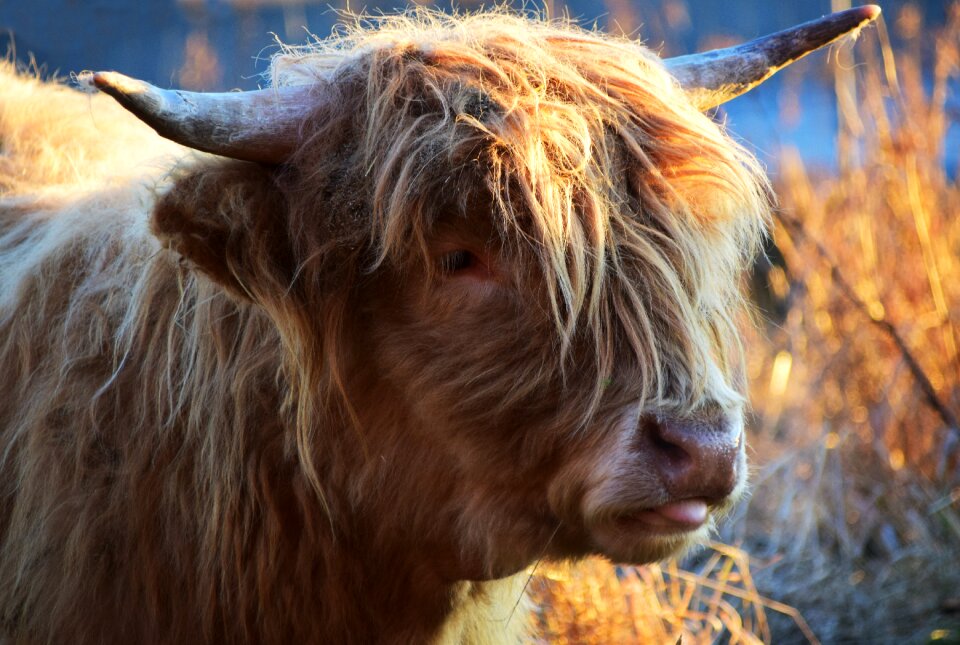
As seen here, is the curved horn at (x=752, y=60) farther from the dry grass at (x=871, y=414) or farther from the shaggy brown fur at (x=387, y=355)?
the dry grass at (x=871, y=414)

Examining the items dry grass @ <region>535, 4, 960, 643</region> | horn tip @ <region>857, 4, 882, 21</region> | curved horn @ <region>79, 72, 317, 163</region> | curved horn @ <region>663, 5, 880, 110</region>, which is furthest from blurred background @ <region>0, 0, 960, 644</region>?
curved horn @ <region>79, 72, 317, 163</region>

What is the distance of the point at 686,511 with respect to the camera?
1.96 meters

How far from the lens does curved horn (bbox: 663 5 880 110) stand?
2.44 meters

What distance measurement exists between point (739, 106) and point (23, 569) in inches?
327

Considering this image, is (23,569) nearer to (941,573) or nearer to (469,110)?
(469,110)

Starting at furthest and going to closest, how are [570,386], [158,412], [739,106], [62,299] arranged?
1. [739,106]
2. [62,299]
3. [158,412]
4. [570,386]

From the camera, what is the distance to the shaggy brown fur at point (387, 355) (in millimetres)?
2057

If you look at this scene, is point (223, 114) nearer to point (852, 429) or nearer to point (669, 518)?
point (669, 518)

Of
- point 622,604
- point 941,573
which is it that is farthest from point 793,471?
point 622,604

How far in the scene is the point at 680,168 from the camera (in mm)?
2174

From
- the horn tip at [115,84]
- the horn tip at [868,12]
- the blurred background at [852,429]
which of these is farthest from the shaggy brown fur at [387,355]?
the blurred background at [852,429]

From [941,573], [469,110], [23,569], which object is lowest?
[941,573]

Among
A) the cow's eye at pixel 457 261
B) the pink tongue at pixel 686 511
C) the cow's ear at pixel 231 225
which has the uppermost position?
the cow's ear at pixel 231 225

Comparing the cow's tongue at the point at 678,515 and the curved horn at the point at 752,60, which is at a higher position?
the curved horn at the point at 752,60
